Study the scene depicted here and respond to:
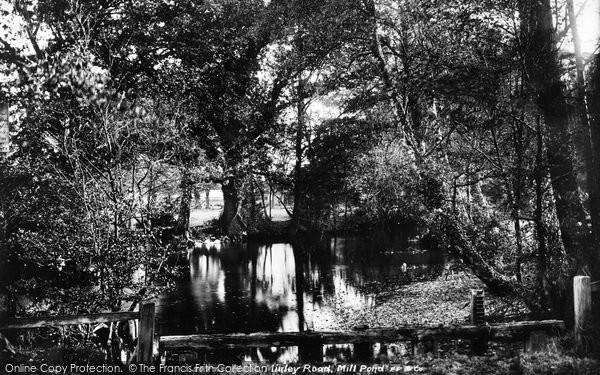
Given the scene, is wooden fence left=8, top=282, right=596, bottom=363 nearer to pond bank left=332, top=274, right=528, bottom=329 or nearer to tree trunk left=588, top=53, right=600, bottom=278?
tree trunk left=588, top=53, right=600, bottom=278

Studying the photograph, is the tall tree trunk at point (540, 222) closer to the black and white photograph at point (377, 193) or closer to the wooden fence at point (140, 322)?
the black and white photograph at point (377, 193)

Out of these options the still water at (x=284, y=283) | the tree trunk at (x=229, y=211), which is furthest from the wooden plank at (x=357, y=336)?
the tree trunk at (x=229, y=211)

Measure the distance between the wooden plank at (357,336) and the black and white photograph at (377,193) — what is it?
0.03 metres

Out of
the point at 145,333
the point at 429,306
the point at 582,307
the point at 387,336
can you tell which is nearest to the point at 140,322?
the point at 145,333

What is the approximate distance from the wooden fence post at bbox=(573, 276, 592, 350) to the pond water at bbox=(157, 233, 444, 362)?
7.70 meters

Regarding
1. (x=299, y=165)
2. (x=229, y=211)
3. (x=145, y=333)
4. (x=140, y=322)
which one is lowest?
(x=145, y=333)

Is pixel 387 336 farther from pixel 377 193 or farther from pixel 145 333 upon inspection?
pixel 377 193

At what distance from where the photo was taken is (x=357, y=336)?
6727mm

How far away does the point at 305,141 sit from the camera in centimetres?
3812

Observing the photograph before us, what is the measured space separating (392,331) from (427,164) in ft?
21.6

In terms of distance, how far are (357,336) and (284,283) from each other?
13.9 meters

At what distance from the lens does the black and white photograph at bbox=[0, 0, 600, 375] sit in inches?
267

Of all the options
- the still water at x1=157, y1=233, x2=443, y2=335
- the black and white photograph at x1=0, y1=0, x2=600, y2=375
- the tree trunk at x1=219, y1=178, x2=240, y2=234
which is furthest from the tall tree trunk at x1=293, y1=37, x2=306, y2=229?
the black and white photograph at x1=0, y1=0, x2=600, y2=375

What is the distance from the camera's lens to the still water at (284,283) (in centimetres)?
1410
